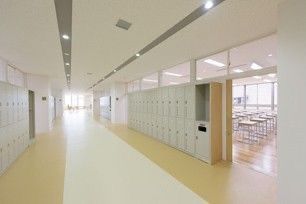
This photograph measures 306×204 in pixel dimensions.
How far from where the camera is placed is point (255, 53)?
4812 millimetres

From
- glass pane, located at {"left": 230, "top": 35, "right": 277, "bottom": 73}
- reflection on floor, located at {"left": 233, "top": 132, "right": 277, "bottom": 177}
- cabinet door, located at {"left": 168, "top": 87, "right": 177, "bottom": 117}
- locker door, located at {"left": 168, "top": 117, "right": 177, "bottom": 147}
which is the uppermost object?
glass pane, located at {"left": 230, "top": 35, "right": 277, "bottom": 73}

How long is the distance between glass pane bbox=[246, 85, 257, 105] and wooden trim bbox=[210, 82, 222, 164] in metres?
10.1

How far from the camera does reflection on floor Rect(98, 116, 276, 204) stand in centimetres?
268

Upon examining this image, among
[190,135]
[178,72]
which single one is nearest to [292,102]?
[190,135]

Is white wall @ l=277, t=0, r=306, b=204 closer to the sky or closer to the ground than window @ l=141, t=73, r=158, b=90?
closer to the ground

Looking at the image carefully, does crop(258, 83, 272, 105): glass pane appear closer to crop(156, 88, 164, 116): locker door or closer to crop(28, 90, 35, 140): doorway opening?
crop(156, 88, 164, 116): locker door

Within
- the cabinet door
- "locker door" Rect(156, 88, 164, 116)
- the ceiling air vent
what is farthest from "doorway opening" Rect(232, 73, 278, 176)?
the ceiling air vent

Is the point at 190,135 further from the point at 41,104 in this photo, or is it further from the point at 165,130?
the point at 41,104

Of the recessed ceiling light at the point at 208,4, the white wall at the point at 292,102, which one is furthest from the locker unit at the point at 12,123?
the white wall at the point at 292,102

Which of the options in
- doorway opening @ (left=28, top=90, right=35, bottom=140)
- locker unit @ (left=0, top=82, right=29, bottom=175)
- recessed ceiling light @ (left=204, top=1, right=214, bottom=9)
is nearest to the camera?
recessed ceiling light @ (left=204, top=1, right=214, bottom=9)

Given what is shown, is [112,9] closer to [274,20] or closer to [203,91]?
[274,20]

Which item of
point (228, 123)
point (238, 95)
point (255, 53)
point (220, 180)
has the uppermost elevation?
point (255, 53)

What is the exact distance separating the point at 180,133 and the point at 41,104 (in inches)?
281

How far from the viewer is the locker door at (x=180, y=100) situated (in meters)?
5.26
